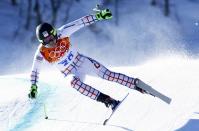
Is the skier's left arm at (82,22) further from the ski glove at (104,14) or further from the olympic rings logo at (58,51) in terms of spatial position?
the olympic rings logo at (58,51)

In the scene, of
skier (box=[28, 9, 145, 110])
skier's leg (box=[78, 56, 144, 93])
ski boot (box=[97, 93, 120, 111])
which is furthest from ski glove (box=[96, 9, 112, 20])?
ski boot (box=[97, 93, 120, 111])

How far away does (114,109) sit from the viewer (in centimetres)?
643

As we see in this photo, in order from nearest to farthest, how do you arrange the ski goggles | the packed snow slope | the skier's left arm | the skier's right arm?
the packed snow slope < the ski goggles < the skier's left arm < the skier's right arm

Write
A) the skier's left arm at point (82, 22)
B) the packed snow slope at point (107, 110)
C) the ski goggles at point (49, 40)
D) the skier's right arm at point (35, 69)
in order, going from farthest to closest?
the skier's right arm at point (35, 69) < the skier's left arm at point (82, 22) < the ski goggles at point (49, 40) < the packed snow slope at point (107, 110)

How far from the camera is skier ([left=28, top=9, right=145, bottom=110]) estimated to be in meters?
6.46

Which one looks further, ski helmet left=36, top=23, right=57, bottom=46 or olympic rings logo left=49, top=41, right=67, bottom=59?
olympic rings logo left=49, top=41, right=67, bottom=59

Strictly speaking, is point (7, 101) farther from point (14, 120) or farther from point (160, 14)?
A: point (160, 14)

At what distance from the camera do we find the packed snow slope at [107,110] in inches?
248

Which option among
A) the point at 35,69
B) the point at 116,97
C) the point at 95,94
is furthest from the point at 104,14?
the point at 116,97

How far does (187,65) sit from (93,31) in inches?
525

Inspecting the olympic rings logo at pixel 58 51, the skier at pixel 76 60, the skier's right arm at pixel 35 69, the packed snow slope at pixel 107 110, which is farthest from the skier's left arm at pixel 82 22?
the packed snow slope at pixel 107 110

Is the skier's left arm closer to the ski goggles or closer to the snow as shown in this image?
the ski goggles

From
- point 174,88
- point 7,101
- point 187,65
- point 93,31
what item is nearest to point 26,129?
point 7,101

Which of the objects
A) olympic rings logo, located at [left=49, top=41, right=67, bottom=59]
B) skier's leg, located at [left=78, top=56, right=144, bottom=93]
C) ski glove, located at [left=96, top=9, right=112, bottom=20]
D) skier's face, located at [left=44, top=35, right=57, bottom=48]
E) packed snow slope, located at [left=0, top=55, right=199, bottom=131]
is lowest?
packed snow slope, located at [left=0, top=55, right=199, bottom=131]
